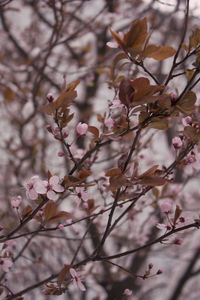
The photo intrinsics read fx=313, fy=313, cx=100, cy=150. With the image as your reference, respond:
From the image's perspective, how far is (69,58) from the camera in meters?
2.30

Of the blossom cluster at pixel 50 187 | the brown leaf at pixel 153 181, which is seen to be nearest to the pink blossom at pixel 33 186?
the blossom cluster at pixel 50 187

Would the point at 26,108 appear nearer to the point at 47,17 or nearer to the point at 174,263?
the point at 47,17

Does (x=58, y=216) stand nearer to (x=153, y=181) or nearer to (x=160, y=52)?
(x=153, y=181)

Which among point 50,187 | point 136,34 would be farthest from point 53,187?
point 136,34

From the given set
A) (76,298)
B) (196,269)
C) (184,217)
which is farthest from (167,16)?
(76,298)

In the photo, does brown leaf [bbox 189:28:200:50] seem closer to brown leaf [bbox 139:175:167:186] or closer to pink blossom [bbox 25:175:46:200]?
brown leaf [bbox 139:175:167:186]

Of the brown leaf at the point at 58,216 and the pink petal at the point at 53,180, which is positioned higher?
the pink petal at the point at 53,180

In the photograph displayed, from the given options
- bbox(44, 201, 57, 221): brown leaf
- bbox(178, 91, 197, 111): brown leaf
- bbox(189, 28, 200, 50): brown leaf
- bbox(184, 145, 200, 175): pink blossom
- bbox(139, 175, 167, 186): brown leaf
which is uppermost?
bbox(189, 28, 200, 50): brown leaf

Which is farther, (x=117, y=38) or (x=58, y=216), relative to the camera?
(x=58, y=216)

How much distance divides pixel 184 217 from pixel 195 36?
31 centimetres

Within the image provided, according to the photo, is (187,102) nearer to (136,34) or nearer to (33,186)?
(136,34)

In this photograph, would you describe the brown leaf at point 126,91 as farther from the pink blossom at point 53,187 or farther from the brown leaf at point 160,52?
the pink blossom at point 53,187

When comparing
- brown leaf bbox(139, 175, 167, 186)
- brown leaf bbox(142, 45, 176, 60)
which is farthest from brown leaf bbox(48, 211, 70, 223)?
brown leaf bbox(142, 45, 176, 60)

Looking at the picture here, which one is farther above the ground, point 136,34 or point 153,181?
point 136,34
